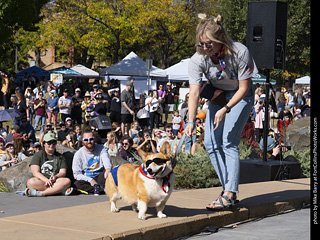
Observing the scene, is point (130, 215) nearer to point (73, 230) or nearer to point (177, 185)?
point (73, 230)

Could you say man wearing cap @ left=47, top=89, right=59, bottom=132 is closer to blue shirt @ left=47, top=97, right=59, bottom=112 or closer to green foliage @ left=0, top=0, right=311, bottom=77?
blue shirt @ left=47, top=97, right=59, bottom=112

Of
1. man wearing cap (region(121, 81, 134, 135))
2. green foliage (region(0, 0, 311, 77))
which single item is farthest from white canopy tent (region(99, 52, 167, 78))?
green foliage (region(0, 0, 311, 77))

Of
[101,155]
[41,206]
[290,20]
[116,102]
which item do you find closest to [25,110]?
[116,102]

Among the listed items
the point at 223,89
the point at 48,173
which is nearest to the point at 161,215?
the point at 223,89

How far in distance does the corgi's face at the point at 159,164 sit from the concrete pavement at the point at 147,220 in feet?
A: 1.54

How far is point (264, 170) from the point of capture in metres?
9.04

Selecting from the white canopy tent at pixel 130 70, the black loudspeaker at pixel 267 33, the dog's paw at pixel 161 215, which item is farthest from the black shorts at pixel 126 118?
the dog's paw at pixel 161 215

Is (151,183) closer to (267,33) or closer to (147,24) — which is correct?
(267,33)

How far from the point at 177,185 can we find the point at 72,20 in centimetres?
4057

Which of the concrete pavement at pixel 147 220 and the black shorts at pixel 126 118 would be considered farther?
the black shorts at pixel 126 118

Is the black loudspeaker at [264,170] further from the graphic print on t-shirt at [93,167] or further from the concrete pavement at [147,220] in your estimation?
the graphic print on t-shirt at [93,167]

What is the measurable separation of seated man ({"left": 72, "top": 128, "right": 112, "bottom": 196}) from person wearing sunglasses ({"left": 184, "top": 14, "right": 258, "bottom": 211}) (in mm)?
2966

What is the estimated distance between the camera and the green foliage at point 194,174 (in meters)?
9.24

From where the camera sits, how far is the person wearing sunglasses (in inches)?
223
